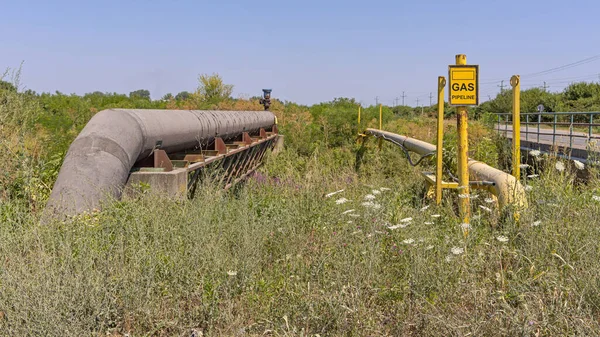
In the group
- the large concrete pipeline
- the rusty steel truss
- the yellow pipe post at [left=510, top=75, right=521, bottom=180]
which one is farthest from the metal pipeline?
the large concrete pipeline

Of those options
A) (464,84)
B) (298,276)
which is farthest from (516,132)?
(298,276)

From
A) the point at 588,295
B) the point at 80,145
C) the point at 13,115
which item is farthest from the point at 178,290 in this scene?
the point at 13,115

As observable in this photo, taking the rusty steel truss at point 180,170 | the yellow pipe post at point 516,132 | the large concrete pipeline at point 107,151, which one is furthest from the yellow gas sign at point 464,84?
the large concrete pipeline at point 107,151

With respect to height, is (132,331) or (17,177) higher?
(17,177)

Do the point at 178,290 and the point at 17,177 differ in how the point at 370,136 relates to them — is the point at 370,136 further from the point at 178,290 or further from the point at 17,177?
the point at 178,290

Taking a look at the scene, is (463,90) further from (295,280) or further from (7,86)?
(7,86)

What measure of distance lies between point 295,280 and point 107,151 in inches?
133

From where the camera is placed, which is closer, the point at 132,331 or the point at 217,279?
the point at 132,331

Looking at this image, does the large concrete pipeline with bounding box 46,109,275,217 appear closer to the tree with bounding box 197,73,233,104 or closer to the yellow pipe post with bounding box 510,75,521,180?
the yellow pipe post with bounding box 510,75,521,180

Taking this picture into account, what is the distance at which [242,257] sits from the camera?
3.85 m

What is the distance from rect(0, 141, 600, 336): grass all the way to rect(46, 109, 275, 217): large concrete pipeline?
936 mm

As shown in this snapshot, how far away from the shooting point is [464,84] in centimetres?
575

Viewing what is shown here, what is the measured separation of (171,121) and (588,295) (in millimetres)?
6398

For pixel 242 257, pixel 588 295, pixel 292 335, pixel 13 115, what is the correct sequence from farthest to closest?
pixel 13 115
pixel 242 257
pixel 588 295
pixel 292 335
